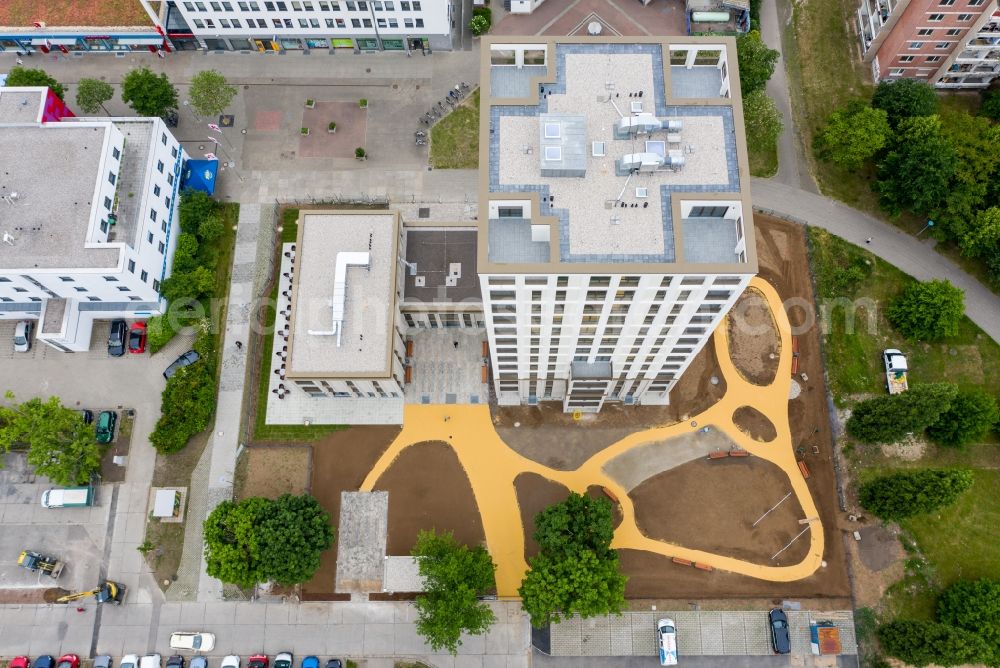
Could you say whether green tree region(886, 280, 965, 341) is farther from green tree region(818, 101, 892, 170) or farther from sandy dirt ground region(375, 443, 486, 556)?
sandy dirt ground region(375, 443, 486, 556)

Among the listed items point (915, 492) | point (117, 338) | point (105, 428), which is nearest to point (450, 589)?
point (105, 428)

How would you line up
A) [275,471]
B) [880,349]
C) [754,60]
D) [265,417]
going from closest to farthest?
[275,471] < [265,417] < [880,349] < [754,60]

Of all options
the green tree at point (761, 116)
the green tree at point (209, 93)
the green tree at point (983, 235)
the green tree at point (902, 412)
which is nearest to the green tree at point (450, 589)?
the green tree at point (902, 412)

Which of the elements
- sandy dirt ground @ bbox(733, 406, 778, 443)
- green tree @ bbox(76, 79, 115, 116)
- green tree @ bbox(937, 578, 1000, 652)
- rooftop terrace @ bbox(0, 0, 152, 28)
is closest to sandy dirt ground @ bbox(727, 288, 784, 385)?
sandy dirt ground @ bbox(733, 406, 778, 443)

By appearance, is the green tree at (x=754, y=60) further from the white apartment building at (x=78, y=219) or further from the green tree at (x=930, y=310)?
the white apartment building at (x=78, y=219)

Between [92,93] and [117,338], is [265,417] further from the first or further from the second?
[92,93]

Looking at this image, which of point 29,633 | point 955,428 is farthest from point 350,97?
point 955,428
